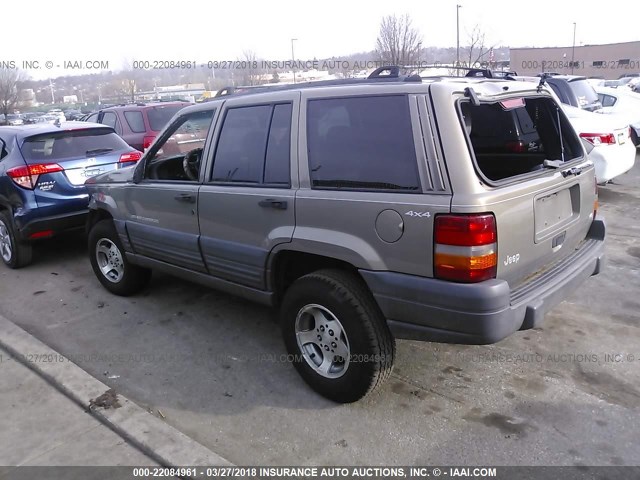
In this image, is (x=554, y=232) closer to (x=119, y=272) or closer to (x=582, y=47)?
(x=119, y=272)

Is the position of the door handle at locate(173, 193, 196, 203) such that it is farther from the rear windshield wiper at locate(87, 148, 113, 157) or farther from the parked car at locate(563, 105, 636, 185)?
the parked car at locate(563, 105, 636, 185)

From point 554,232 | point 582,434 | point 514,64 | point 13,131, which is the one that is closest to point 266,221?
point 554,232

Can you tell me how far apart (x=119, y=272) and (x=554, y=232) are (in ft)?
13.0

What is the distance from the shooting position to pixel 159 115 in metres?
10.0

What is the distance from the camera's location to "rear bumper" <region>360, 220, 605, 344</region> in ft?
9.00

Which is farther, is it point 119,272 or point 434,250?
point 119,272

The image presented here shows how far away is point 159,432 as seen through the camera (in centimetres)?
306

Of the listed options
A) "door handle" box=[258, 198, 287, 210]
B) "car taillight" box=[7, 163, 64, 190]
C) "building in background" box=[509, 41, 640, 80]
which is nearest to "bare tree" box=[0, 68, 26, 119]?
"car taillight" box=[7, 163, 64, 190]

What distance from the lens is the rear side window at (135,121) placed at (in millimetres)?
9898

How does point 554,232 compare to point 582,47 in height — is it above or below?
below

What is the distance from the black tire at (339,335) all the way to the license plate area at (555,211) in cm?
108

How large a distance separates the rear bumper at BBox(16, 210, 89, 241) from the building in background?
62.1 metres

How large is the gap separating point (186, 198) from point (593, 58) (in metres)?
78.3

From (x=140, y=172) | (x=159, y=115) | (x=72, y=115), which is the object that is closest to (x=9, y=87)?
(x=72, y=115)
